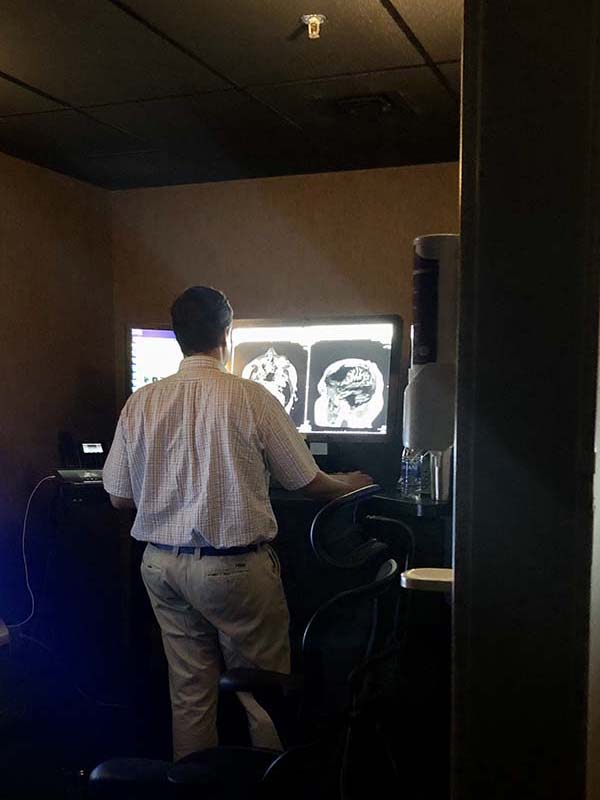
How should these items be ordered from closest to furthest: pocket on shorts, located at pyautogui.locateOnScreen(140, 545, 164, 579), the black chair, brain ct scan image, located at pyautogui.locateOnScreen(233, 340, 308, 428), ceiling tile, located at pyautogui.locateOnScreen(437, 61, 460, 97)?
the black chair
pocket on shorts, located at pyautogui.locateOnScreen(140, 545, 164, 579)
ceiling tile, located at pyautogui.locateOnScreen(437, 61, 460, 97)
brain ct scan image, located at pyautogui.locateOnScreen(233, 340, 308, 428)

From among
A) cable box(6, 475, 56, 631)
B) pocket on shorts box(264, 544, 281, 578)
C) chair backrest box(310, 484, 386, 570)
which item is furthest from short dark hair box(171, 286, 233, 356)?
cable box(6, 475, 56, 631)

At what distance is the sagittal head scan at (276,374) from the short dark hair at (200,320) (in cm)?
85

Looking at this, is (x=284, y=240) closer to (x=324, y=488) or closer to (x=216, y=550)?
(x=324, y=488)

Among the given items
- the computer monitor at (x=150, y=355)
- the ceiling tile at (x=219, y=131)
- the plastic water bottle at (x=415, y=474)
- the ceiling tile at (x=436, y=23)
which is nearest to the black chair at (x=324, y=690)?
the plastic water bottle at (x=415, y=474)

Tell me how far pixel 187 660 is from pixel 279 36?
1.73 metres

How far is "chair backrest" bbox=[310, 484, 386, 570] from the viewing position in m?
1.62

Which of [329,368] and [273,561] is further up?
[329,368]

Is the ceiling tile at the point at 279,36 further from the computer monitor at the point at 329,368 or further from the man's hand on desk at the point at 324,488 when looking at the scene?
the man's hand on desk at the point at 324,488

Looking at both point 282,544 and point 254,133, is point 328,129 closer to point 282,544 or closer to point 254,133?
point 254,133

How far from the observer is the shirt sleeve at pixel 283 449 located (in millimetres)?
2389

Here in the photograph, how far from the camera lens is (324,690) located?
1.73 meters

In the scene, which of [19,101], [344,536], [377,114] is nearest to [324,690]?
[344,536]

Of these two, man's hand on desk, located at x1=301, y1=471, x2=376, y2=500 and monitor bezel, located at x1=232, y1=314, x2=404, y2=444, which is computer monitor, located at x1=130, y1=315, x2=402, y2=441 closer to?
monitor bezel, located at x1=232, y1=314, x2=404, y2=444

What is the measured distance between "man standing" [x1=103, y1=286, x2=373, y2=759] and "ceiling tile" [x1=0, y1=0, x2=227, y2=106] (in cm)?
66
